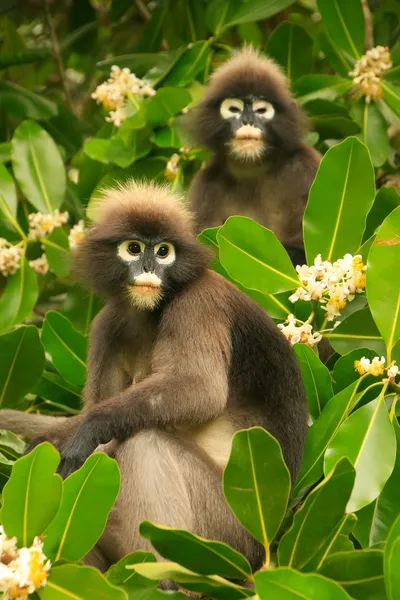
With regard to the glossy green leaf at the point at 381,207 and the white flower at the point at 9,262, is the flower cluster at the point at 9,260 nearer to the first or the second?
the white flower at the point at 9,262

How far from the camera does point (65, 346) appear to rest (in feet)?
13.0

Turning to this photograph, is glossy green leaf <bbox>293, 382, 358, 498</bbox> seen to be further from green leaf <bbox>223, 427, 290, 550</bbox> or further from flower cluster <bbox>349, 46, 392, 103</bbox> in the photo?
flower cluster <bbox>349, 46, 392, 103</bbox>

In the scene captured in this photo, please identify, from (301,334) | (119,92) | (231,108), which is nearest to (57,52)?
(119,92)

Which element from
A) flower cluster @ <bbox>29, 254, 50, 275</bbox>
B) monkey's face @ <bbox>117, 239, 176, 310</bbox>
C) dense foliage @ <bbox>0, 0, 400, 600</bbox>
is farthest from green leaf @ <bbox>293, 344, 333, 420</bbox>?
flower cluster @ <bbox>29, 254, 50, 275</bbox>

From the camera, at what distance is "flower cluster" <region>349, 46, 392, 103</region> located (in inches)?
184

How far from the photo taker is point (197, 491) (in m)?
3.21

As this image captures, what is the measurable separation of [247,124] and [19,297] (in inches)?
52.9

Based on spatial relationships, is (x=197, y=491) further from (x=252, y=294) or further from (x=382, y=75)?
(x=382, y=75)

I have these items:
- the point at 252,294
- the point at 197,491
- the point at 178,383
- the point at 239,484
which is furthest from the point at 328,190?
the point at 239,484

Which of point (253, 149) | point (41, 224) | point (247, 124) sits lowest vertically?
point (41, 224)

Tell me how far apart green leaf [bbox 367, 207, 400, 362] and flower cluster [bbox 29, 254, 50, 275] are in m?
1.82

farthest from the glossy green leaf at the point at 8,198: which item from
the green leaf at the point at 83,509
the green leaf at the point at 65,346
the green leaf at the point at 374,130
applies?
the green leaf at the point at 83,509

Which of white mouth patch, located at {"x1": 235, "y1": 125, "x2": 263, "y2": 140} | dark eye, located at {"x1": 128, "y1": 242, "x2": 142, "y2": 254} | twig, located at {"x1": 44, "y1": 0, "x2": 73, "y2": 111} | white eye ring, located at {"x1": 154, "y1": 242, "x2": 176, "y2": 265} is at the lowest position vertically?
white eye ring, located at {"x1": 154, "y1": 242, "x2": 176, "y2": 265}

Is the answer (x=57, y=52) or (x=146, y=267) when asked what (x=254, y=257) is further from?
(x=57, y=52)
